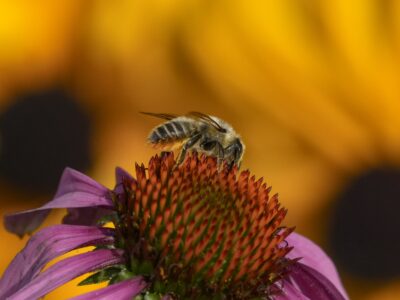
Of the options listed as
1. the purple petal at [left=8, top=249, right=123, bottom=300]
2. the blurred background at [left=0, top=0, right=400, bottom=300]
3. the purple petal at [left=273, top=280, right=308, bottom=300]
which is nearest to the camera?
the purple petal at [left=8, top=249, right=123, bottom=300]

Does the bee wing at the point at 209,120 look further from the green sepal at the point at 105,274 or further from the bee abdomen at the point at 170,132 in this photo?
the green sepal at the point at 105,274

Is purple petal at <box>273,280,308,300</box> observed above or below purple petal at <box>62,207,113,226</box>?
below

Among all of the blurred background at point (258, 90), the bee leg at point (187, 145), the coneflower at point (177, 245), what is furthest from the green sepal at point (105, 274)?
the blurred background at point (258, 90)

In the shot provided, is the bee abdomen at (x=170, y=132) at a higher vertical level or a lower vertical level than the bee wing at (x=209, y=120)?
lower

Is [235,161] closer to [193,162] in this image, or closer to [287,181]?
[193,162]

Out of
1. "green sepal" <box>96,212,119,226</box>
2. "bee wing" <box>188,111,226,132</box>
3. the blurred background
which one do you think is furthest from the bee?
the blurred background

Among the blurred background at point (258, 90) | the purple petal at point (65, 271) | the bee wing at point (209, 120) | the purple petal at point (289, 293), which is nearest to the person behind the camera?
the purple petal at point (65, 271)

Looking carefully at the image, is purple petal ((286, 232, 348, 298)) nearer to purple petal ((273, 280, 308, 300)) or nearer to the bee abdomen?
purple petal ((273, 280, 308, 300))

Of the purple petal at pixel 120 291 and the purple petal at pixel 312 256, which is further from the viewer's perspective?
the purple petal at pixel 312 256
